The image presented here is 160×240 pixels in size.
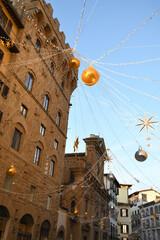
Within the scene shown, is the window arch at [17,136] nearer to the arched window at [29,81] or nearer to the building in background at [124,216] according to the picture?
the arched window at [29,81]

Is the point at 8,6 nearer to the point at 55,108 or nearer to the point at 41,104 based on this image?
the point at 41,104

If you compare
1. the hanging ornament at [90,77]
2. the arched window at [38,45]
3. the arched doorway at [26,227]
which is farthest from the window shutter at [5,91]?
the arched doorway at [26,227]

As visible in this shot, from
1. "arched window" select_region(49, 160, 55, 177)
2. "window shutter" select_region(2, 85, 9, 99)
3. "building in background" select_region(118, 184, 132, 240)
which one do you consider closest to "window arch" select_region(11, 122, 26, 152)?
"window shutter" select_region(2, 85, 9, 99)

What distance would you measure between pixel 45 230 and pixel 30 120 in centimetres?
939

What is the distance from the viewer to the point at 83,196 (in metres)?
28.4

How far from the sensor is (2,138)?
1339 centimetres

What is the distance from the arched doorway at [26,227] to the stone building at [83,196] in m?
4.58

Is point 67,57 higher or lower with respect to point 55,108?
higher

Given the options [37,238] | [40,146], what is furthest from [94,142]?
[37,238]

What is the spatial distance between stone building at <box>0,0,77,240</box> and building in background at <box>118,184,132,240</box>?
47.5 meters

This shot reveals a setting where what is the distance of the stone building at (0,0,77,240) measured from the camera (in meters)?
13.9

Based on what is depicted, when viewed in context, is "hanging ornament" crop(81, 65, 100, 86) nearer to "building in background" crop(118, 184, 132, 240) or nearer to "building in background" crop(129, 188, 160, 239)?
"building in background" crop(118, 184, 132, 240)

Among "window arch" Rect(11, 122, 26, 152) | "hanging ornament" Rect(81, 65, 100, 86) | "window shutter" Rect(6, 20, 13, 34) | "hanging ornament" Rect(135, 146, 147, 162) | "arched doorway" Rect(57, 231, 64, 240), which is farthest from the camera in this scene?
"arched doorway" Rect(57, 231, 64, 240)

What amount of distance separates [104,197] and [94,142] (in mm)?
12459
